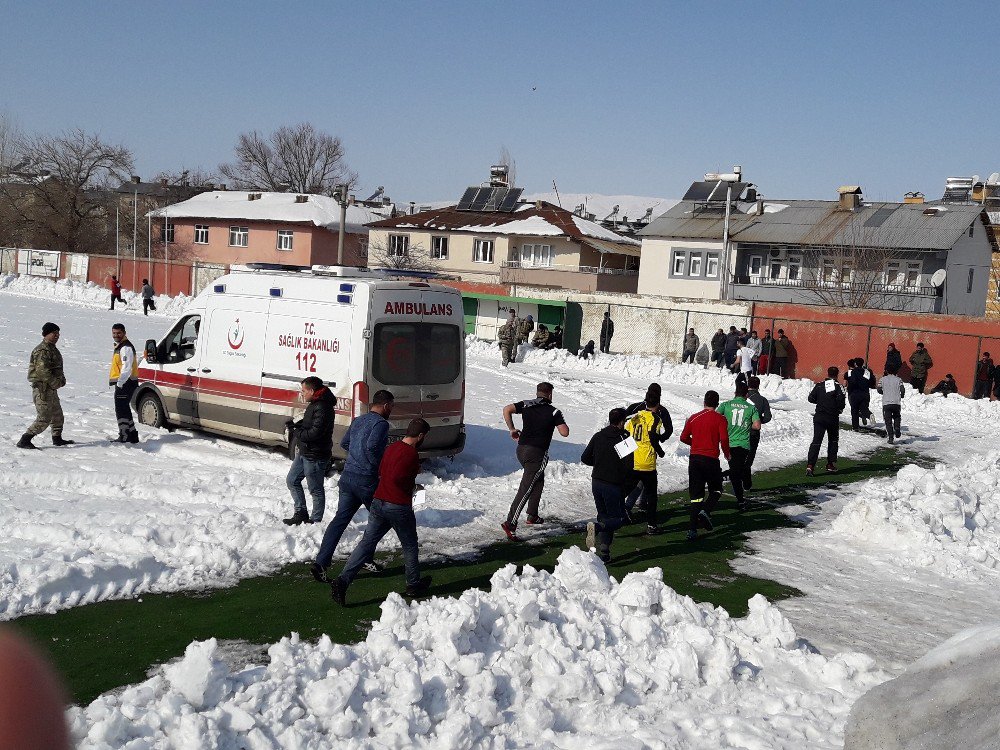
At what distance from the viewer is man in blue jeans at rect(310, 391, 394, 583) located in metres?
8.85

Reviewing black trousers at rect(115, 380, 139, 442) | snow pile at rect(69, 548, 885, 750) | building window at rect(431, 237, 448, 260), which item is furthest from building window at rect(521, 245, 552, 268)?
snow pile at rect(69, 548, 885, 750)

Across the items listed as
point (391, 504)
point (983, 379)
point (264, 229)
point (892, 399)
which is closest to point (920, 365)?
point (983, 379)

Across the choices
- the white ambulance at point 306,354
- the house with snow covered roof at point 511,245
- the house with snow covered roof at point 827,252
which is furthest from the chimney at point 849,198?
the white ambulance at point 306,354

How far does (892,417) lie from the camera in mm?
21062

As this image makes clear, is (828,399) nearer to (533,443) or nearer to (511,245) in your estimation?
(533,443)

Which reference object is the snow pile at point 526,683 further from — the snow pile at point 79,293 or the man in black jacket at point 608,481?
the snow pile at point 79,293

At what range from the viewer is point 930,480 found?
13172mm

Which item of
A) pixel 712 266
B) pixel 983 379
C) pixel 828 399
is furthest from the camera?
pixel 712 266

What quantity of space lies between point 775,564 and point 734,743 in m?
5.15

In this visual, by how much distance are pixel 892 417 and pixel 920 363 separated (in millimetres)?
8039

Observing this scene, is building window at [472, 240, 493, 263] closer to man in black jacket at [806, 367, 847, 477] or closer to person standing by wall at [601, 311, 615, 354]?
person standing by wall at [601, 311, 615, 354]

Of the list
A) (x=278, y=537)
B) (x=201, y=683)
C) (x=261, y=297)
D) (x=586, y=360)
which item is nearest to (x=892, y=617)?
(x=278, y=537)

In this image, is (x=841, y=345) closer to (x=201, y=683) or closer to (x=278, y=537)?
(x=278, y=537)

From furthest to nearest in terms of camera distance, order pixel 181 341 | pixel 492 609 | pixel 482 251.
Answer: pixel 482 251
pixel 181 341
pixel 492 609
